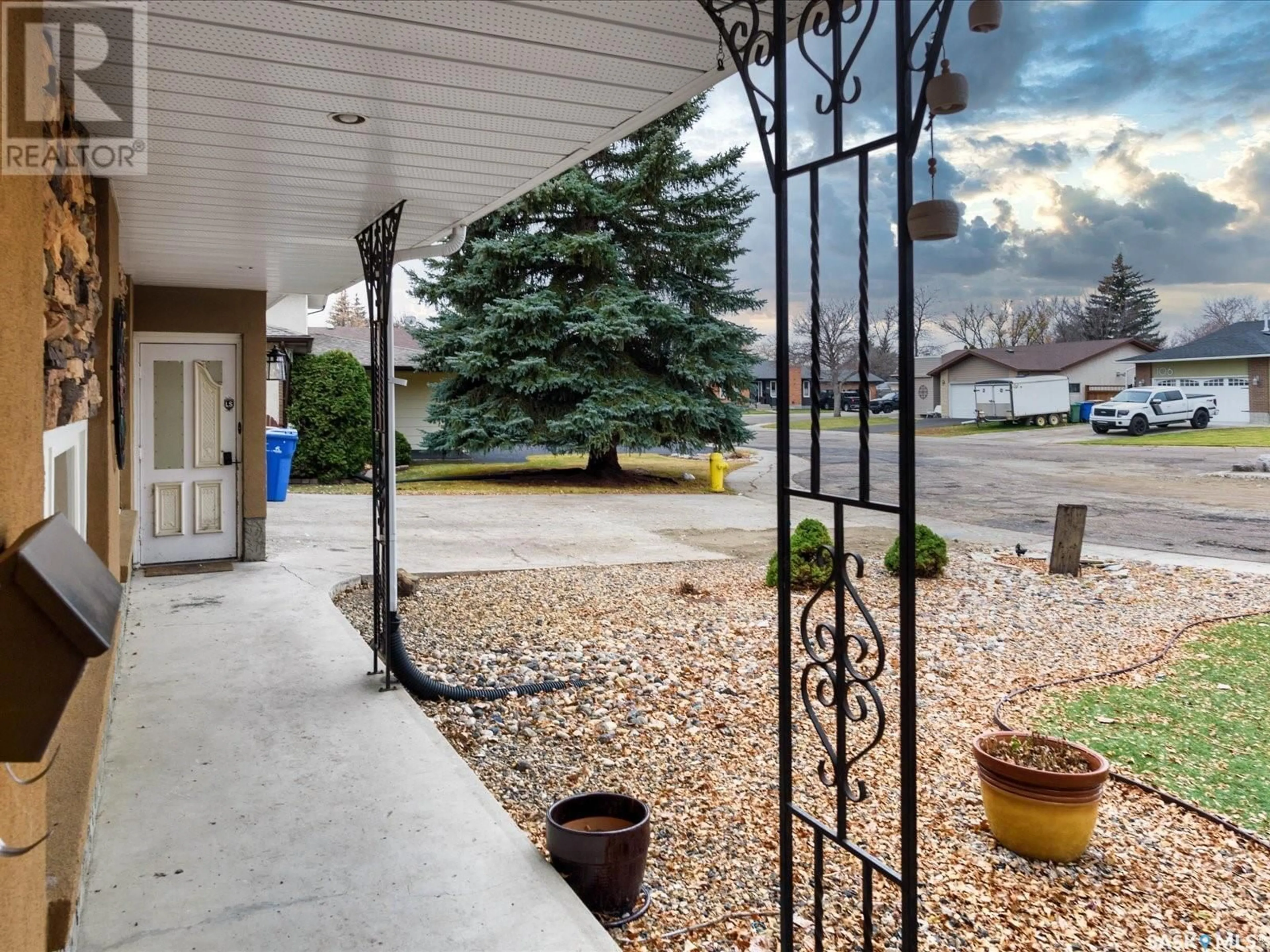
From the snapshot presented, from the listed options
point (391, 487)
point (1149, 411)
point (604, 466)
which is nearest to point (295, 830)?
point (391, 487)

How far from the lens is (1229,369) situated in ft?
111

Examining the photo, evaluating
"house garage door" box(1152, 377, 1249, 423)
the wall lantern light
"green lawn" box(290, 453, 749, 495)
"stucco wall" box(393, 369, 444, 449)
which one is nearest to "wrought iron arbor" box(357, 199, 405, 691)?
the wall lantern light

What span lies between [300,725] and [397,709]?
0.46 meters

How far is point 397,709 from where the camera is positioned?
447 cm

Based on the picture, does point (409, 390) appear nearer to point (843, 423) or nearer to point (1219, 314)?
point (843, 423)

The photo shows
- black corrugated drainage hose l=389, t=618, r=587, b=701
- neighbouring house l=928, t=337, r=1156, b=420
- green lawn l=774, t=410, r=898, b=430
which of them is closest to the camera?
black corrugated drainage hose l=389, t=618, r=587, b=701

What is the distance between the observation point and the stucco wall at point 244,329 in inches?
296

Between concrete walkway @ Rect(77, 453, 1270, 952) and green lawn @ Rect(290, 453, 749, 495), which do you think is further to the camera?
green lawn @ Rect(290, 453, 749, 495)

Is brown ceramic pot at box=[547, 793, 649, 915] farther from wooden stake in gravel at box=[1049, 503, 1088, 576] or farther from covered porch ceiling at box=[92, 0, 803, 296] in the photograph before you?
wooden stake in gravel at box=[1049, 503, 1088, 576]

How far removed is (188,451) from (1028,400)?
3191 cm

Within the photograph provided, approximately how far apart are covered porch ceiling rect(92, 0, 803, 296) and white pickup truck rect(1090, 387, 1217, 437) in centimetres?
2831

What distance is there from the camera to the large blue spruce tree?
16.1 m

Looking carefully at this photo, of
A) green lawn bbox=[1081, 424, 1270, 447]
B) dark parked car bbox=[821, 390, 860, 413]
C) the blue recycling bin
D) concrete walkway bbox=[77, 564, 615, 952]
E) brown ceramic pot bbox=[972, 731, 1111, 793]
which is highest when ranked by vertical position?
dark parked car bbox=[821, 390, 860, 413]

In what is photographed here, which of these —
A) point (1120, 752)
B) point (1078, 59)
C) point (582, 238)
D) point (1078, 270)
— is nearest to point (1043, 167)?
point (1078, 270)
